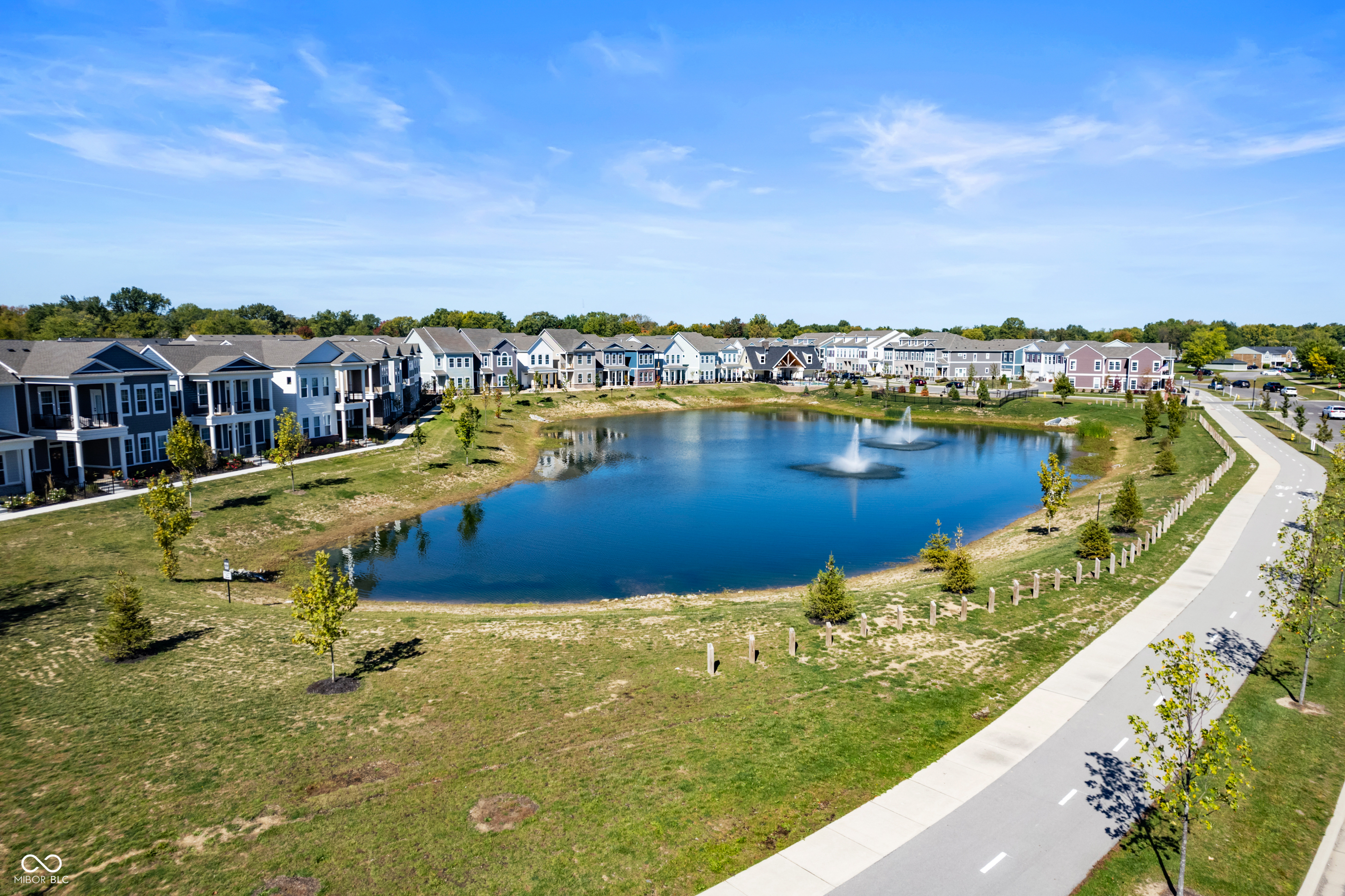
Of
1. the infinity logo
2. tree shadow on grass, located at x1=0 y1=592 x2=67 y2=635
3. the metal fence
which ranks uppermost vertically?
the metal fence

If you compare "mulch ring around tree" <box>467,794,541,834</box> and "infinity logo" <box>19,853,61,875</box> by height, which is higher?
"infinity logo" <box>19,853,61,875</box>

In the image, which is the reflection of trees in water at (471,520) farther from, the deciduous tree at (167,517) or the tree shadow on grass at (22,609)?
the tree shadow on grass at (22,609)

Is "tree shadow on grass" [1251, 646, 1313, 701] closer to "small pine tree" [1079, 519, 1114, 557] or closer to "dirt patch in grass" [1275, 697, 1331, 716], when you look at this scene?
"dirt patch in grass" [1275, 697, 1331, 716]

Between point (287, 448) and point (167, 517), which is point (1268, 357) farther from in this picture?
point (167, 517)

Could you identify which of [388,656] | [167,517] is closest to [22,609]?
[167,517]

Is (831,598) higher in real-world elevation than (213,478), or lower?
lower

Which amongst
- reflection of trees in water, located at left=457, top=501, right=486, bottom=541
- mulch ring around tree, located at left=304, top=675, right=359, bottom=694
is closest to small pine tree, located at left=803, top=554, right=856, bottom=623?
mulch ring around tree, located at left=304, top=675, right=359, bottom=694

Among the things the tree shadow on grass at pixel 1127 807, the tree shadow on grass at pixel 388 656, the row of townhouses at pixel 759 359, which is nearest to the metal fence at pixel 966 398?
the row of townhouses at pixel 759 359
